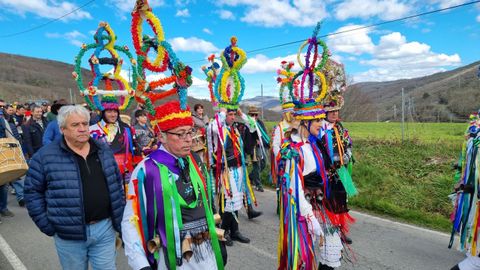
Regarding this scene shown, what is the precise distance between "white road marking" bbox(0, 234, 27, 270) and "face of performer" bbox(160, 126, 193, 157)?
3.27 metres

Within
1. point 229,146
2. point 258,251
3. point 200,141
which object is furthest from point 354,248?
point 200,141

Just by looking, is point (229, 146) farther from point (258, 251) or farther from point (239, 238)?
point (258, 251)

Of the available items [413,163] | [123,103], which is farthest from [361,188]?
[123,103]

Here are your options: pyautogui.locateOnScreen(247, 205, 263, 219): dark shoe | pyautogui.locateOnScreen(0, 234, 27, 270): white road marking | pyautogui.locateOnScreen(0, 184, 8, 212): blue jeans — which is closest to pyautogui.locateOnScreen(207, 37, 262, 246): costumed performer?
pyautogui.locateOnScreen(247, 205, 263, 219): dark shoe

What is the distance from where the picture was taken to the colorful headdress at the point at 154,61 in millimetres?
2518

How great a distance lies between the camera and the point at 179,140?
2137 millimetres

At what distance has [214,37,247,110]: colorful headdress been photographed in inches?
195

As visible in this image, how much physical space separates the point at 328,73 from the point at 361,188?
12.0 feet

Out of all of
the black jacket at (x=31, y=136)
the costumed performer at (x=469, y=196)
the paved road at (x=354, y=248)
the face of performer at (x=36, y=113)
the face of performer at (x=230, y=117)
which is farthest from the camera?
the face of performer at (x=36, y=113)

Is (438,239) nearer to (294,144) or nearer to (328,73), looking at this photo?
(328,73)

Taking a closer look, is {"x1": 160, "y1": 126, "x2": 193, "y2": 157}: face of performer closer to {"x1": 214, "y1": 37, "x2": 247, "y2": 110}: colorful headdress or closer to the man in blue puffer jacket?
the man in blue puffer jacket

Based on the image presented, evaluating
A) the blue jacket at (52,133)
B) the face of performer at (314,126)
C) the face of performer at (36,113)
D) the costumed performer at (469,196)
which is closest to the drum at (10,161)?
the blue jacket at (52,133)

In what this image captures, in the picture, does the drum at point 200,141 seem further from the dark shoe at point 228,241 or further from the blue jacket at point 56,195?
the blue jacket at point 56,195

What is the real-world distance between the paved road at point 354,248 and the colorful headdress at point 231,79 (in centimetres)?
203
